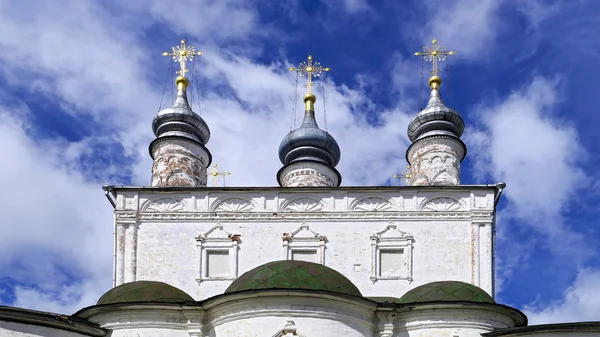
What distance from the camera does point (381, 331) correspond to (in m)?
18.9

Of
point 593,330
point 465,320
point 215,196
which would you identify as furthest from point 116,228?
point 593,330

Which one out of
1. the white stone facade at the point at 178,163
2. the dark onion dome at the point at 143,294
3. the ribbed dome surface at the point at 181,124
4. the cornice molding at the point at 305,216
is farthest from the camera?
the ribbed dome surface at the point at 181,124

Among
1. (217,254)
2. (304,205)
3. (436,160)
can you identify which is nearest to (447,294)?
(304,205)

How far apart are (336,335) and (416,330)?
4.94ft

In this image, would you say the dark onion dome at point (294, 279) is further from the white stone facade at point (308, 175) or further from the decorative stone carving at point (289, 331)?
the white stone facade at point (308, 175)

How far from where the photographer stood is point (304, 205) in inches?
925

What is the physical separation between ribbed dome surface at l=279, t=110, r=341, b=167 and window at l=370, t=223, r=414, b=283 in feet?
15.3

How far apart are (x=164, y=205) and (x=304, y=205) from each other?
9.42 feet

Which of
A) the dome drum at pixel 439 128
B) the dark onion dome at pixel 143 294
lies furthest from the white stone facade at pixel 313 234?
the dome drum at pixel 439 128

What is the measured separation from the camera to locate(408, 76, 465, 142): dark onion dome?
26656 millimetres

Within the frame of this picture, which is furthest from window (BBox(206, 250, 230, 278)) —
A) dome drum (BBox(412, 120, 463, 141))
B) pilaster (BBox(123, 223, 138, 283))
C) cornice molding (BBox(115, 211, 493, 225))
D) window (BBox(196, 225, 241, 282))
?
dome drum (BBox(412, 120, 463, 141))

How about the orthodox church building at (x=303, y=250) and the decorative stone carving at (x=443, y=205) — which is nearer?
the orthodox church building at (x=303, y=250)

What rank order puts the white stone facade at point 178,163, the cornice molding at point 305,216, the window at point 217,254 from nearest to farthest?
1. the window at point 217,254
2. the cornice molding at point 305,216
3. the white stone facade at point 178,163

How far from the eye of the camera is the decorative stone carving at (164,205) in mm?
23531
